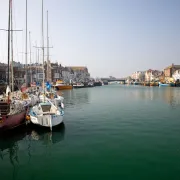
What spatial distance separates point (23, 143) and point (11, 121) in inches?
A: 152

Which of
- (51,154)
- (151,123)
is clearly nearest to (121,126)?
(151,123)

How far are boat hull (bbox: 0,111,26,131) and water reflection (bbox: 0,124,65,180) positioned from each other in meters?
0.64

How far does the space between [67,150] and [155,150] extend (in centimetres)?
660

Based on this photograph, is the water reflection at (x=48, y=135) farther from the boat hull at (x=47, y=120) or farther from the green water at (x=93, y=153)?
the boat hull at (x=47, y=120)

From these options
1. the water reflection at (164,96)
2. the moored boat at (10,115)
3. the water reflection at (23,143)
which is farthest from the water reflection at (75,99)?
the water reflection at (23,143)

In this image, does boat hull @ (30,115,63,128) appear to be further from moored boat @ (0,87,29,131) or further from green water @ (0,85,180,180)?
moored boat @ (0,87,29,131)

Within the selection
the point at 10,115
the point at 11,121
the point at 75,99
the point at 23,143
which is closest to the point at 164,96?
the point at 75,99

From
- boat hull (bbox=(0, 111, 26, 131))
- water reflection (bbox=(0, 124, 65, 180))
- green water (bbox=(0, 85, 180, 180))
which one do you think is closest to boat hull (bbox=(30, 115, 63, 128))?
water reflection (bbox=(0, 124, 65, 180))

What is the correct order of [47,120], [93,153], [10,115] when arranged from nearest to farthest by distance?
[93,153] → [10,115] → [47,120]

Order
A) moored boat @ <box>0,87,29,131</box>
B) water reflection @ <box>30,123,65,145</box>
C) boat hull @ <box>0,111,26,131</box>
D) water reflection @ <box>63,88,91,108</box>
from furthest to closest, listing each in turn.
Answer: water reflection @ <box>63,88,91,108</box>, moored boat @ <box>0,87,29,131</box>, boat hull @ <box>0,111,26,131</box>, water reflection @ <box>30,123,65,145</box>

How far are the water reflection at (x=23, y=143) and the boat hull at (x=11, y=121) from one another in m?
0.64

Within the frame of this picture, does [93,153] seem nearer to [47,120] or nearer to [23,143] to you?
[23,143]

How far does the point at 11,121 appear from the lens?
789 inches

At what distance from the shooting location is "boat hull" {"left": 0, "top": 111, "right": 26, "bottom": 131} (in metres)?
18.9
